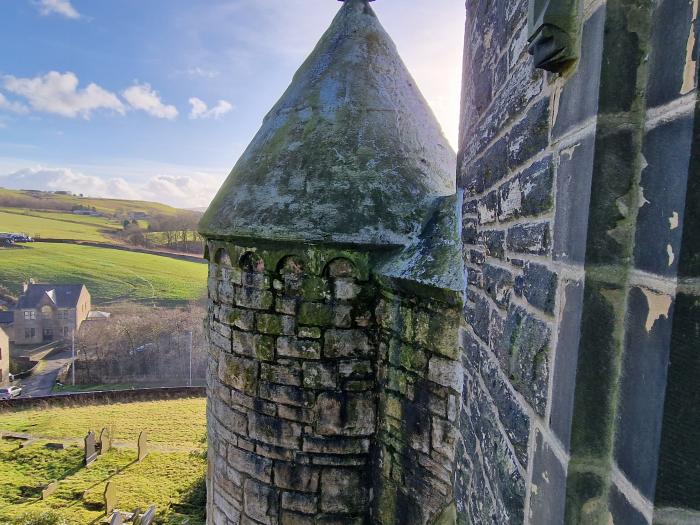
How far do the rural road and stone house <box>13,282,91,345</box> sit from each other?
1.91 m

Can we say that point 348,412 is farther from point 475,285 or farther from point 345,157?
point 345,157

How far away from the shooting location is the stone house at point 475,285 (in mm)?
822

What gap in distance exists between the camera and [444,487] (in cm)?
272

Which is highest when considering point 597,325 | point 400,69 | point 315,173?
point 400,69

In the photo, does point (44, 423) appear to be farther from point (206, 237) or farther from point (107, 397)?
point (206, 237)

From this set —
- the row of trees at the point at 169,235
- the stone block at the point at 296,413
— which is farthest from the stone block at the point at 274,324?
the row of trees at the point at 169,235

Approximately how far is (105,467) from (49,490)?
5.82 feet

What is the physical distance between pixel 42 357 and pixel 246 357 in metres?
35.2

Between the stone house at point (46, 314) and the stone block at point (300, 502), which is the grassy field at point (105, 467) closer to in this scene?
the stone block at point (300, 502)

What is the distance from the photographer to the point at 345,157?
3451 mm

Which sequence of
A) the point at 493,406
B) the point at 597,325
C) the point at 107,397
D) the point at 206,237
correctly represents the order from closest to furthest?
1. the point at 597,325
2. the point at 493,406
3. the point at 206,237
4. the point at 107,397

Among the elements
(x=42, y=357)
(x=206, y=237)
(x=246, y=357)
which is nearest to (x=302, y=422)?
(x=246, y=357)

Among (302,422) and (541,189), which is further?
(302,422)

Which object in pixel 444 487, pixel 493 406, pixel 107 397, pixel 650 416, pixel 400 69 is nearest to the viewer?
pixel 650 416
